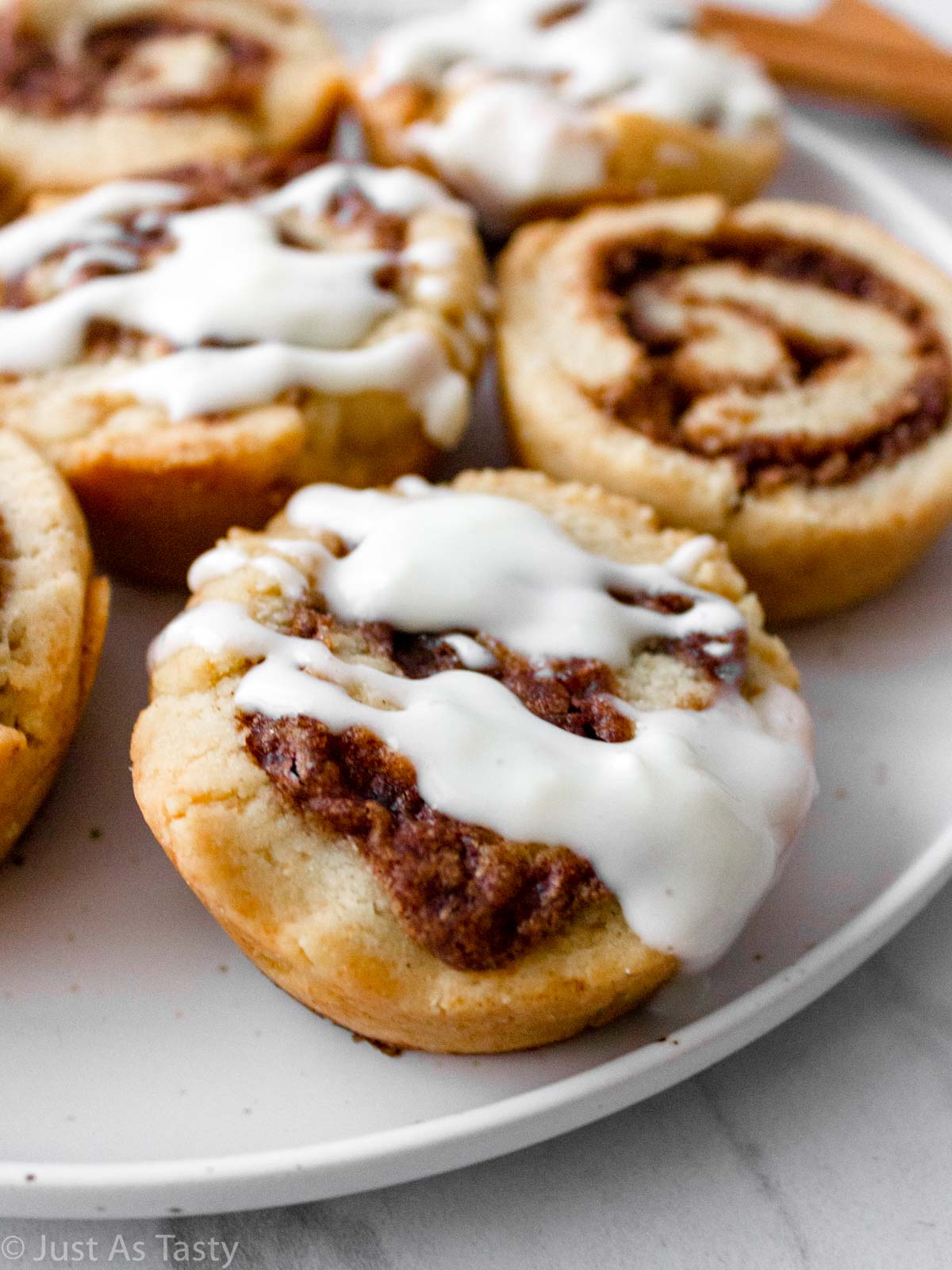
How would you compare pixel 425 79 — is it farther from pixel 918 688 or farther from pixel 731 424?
pixel 918 688

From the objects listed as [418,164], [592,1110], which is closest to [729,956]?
[592,1110]

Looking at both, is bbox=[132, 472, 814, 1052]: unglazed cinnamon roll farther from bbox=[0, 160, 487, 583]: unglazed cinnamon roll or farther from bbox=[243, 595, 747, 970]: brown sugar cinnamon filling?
bbox=[0, 160, 487, 583]: unglazed cinnamon roll

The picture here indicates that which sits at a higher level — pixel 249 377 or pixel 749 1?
pixel 749 1

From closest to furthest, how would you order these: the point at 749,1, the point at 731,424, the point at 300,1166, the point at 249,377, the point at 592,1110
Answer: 1. the point at 300,1166
2. the point at 592,1110
3. the point at 249,377
4. the point at 731,424
5. the point at 749,1

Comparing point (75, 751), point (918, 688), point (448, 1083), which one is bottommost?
point (75, 751)

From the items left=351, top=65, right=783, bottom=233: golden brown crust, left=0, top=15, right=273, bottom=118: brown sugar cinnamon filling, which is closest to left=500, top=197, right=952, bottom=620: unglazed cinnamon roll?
left=351, top=65, right=783, bottom=233: golden brown crust
